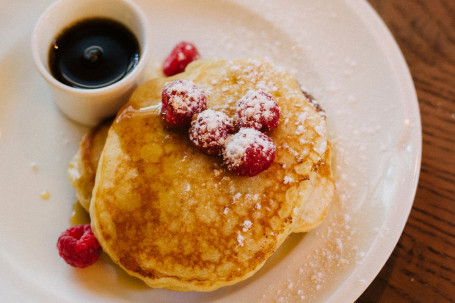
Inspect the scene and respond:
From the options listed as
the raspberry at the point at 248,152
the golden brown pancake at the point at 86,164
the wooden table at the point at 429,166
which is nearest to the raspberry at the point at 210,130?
the raspberry at the point at 248,152

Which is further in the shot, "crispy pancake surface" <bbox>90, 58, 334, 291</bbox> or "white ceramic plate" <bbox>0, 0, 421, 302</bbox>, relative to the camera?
"white ceramic plate" <bbox>0, 0, 421, 302</bbox>

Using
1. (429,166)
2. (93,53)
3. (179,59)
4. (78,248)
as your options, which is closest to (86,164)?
(78,248)

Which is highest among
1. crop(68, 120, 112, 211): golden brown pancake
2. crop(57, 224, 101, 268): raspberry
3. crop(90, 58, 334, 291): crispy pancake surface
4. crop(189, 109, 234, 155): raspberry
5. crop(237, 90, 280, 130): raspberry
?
crop(237, 90, 280, 130): raspberry

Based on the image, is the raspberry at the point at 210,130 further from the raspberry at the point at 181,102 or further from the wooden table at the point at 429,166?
the wooden table at the point at 429,166

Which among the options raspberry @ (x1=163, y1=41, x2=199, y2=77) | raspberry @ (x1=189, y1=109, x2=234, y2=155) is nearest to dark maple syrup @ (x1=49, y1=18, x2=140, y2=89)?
raspberry @ (x1=163, y1=41, x2=199, y2=77)

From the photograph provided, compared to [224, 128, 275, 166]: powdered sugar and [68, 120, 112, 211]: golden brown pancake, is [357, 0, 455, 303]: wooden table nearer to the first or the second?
[224, 128, 275, 166]: powdered sugar

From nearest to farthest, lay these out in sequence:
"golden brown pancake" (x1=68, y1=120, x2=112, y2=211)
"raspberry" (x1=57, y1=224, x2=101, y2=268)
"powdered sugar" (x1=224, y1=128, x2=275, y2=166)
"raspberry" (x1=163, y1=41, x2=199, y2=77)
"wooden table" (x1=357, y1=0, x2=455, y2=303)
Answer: "powdered sugar" (x1=224, y1=128, x2=275, y2=166), "raspberry" (x1=57, y1=224, x2=101, y2=268), "golden brown pancake" (x1=68, y1=120, x2=112, y2=211), "wooden table" (x1=357, y1=0, x2=455, y2=303), "raspberry" (x1=163, y1=41, x2=199, y2=77)

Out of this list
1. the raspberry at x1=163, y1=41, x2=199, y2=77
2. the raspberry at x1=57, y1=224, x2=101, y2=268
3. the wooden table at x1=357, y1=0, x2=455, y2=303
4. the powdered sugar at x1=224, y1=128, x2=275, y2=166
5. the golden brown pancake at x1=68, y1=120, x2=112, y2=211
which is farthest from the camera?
the raspberry at x1=163, y1=41, x2=199, y2=77

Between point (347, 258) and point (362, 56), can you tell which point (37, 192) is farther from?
point (362, 56)

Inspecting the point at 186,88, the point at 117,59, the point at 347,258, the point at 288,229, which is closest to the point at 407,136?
the point at 347,258
